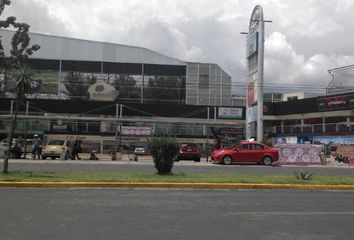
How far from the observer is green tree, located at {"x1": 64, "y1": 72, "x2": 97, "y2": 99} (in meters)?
76.2

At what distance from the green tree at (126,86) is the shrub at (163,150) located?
191 feet

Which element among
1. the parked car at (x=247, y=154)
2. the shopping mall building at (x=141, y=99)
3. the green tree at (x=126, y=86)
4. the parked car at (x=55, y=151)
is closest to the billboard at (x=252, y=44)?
the shopping mall building at (x=141, y=99)

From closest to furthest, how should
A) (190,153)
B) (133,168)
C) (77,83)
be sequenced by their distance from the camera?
(133,168)
(190,153)
(77,83)

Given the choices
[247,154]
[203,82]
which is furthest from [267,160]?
[203,82]

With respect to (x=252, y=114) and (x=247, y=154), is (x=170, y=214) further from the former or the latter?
(x=252, y=114)

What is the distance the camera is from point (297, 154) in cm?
3503

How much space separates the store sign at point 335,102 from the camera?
58.2 metres

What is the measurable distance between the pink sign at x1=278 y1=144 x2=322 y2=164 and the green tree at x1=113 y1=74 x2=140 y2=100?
148 ft

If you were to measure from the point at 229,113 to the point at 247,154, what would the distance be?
35458 millimetres

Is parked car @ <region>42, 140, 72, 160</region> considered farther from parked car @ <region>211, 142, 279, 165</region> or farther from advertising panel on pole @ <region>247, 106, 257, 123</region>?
advertising panel on pole @ <region>247, 106, 257, 123</region>

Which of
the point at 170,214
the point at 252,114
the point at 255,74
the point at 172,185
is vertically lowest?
the point at 170,214

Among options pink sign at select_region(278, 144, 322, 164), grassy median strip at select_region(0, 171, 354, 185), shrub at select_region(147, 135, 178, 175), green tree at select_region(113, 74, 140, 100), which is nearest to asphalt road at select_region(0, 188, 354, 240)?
grassy median strip at select_region(0, 171, 354, 185)

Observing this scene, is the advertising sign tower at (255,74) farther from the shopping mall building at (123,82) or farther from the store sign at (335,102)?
the shopping mall building at (123,82)

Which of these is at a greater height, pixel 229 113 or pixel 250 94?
pixel 250 94
